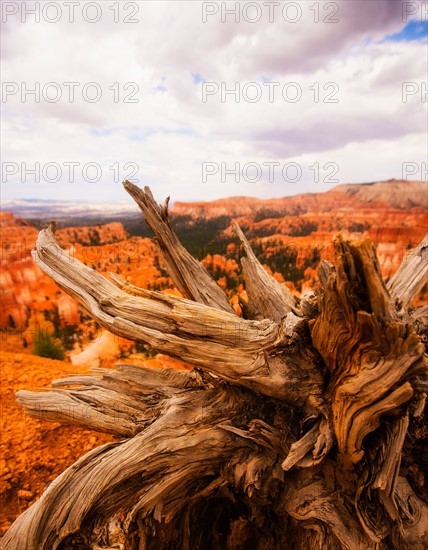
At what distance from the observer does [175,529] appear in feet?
10.1

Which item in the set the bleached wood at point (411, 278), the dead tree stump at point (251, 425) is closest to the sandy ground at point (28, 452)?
the dead tree stump at point (251, 425)

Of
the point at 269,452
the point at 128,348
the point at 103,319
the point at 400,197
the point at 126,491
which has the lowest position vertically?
the point at 128,348

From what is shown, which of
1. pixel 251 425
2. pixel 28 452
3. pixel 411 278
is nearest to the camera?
pixel 251 425

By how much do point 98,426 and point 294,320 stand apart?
1992mm

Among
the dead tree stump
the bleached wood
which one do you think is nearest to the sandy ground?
the dead tree stump

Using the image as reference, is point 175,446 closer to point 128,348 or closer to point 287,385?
point 287,385

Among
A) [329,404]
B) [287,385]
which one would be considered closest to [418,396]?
[329,404]

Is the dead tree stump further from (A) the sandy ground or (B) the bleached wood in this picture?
(A) the sandy ground

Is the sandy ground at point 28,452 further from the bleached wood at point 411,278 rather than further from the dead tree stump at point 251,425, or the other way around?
the bleached wood at point 411,278

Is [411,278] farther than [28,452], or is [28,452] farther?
[28,452]

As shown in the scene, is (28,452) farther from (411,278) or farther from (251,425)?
Answer: (411,278)

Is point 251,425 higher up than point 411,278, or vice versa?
point 411,278

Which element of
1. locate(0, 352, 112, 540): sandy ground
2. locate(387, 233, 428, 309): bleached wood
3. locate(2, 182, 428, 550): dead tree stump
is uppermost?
locate(387, 233, 428, 309): bleached wood

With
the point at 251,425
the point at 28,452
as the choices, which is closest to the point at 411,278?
the point at 251,425
